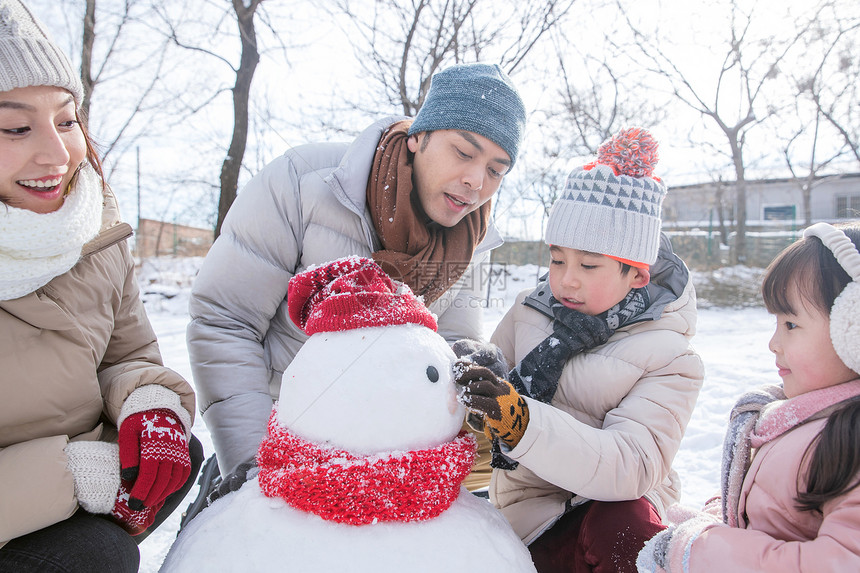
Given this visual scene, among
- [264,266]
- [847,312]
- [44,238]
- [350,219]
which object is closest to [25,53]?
[44,238]

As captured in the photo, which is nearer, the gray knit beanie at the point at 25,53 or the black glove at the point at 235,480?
the gray knit beanie at the point at 25,53

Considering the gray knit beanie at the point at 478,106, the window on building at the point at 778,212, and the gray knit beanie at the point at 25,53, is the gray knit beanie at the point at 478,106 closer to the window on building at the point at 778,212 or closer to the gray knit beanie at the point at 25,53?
the gray knit beanie at the point at 25,53

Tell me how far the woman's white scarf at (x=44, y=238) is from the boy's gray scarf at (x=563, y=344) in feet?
3.85

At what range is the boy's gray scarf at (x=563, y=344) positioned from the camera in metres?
1.49

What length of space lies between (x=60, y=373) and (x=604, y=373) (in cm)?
136

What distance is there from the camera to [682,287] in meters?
1.60

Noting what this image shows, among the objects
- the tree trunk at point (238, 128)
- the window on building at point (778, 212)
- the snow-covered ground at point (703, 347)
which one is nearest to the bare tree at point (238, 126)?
the tree trunk at point (238, 128)

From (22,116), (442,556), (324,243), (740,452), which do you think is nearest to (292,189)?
(324,243)

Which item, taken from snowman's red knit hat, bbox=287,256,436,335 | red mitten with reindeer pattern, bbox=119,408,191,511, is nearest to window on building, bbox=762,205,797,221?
snowman's red knit hat, bbox=287,256,436,335

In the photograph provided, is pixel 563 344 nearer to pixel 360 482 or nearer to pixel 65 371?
pixel 360 482

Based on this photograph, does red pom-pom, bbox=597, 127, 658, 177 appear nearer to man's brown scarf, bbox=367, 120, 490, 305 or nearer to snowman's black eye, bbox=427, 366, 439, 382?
man's brown scarf, bbox=367, 120, 490, 305

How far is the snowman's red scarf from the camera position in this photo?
0.89 meters

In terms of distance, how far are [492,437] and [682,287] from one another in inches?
32.8

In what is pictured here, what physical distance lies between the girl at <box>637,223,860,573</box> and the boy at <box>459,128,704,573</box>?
18cm
